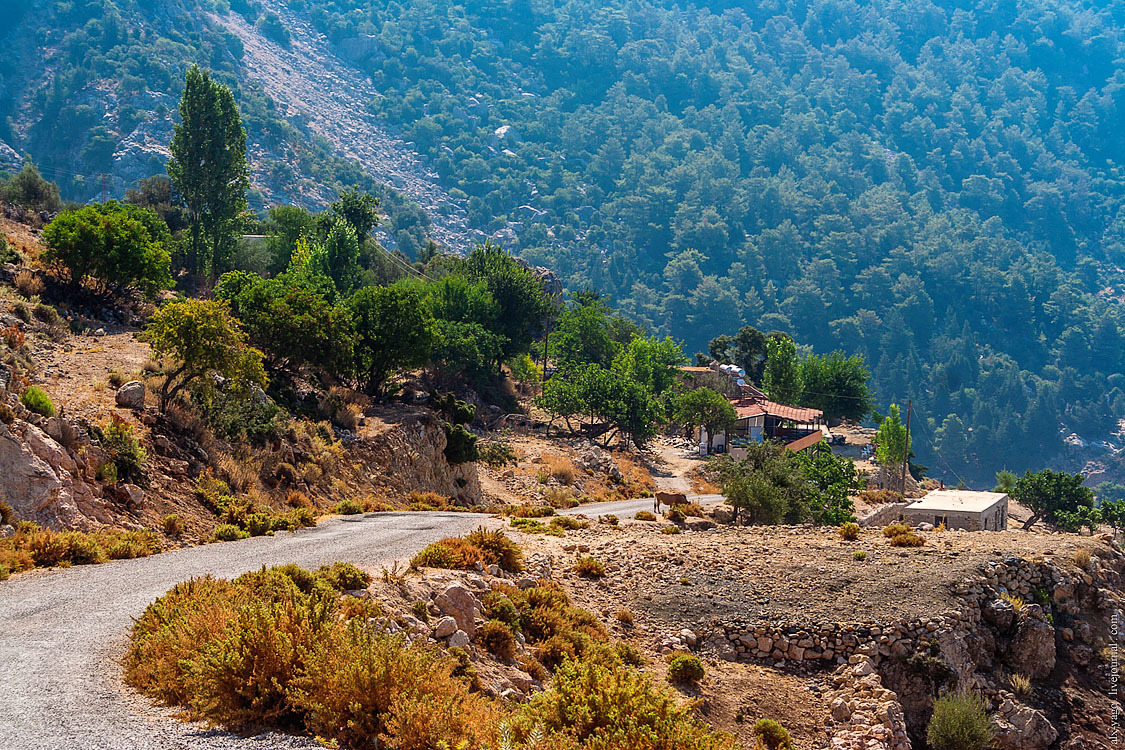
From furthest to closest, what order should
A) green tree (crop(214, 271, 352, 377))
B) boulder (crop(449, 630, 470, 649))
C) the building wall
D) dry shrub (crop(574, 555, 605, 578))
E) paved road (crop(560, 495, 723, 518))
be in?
the building wall → paved road (crop(560, 495, 723, 518)) → green tree (crop(214, 271, 352, 377)) → dry shrub (crop(574, 555, 605, 578)) → boulder (crop(449, 630, 470, 649))

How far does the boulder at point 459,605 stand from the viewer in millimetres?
13633

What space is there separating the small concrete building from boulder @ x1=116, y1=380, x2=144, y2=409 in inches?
1238

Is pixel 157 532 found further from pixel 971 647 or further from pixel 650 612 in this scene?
pixel 971 647

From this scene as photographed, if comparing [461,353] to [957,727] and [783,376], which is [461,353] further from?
[783,376]

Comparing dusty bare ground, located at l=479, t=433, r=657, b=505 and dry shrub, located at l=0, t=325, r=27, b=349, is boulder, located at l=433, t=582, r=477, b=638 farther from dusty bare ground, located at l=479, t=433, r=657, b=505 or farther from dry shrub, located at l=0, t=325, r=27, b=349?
dusty bare ground, located at l=479, t=433, r=657, b=505

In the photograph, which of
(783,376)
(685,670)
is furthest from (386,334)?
(783,376)

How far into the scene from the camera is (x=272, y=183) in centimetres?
15750

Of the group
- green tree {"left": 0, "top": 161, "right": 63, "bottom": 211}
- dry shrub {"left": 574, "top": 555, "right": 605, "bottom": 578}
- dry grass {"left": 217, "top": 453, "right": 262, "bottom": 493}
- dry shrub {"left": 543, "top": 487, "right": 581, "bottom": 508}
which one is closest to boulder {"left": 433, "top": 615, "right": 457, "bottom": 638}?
dry shrub {"left": 574, "top": 555, "right": 605, "bottom": 578}

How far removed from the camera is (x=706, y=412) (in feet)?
215

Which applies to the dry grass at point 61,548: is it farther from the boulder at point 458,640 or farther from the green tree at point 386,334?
the green tree at point 386,334

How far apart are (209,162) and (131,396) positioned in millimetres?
34242

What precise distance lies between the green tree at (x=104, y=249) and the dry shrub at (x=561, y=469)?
1996 cm

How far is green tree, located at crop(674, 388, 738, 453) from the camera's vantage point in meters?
65.4

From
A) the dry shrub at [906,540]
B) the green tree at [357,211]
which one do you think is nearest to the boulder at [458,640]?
the dry shrub at [906,540]
